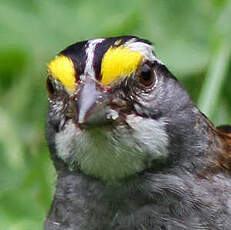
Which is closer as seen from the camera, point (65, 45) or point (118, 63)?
point (118, 63)

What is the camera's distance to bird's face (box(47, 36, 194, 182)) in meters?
3.94

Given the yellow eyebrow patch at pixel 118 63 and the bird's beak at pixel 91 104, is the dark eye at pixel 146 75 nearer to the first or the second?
the yellow eyebrow patch at pixel 118 63

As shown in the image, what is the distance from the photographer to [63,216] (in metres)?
4.27

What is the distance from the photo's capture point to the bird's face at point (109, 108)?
394 centimetres

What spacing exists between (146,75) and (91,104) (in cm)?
35

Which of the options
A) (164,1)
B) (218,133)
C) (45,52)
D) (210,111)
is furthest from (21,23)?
(218,133)

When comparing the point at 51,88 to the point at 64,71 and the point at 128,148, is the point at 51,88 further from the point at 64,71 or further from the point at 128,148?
the point at 128,148

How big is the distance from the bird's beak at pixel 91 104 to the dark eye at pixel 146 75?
202 millimetres

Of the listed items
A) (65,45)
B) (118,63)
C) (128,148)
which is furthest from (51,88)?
(65,45)

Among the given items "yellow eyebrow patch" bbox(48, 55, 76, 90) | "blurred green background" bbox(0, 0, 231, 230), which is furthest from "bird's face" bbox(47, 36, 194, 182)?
"blurred green background" bbox(0, 0, 231, 230)

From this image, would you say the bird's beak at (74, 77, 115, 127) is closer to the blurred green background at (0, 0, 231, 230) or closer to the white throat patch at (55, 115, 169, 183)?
the white throat patch at (55, 115, 169, 183)

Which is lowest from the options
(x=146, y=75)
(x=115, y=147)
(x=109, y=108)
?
(x=115, y=147)

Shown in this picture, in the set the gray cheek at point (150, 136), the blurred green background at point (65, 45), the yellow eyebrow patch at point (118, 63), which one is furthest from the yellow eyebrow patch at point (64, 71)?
the blurred green background at point (65, 45)

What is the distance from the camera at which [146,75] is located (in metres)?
4.14
